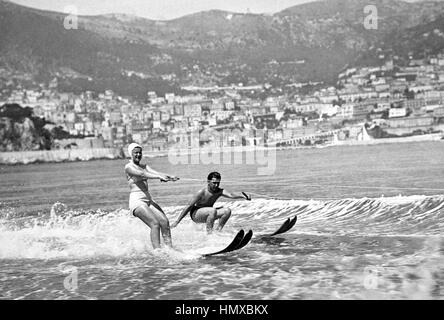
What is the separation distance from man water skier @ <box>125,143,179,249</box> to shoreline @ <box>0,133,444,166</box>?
5465 cm

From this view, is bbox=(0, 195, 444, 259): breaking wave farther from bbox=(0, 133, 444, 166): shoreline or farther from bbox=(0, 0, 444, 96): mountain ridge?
bbox=(0, 133, 444, 166): shoreline

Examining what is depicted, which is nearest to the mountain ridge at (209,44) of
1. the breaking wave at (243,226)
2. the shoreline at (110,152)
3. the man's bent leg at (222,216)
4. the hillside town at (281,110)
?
the hillside town at (281,110)

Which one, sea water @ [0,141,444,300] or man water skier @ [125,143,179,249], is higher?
man water skier @ [125,143,179,249]

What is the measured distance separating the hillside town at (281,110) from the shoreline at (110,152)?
36.0 inches

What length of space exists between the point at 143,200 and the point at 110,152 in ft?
241

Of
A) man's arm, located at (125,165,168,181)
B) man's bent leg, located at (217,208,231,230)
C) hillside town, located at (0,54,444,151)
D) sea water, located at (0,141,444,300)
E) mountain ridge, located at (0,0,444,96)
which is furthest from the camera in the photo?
hillside town, located at (0,54,444,151)

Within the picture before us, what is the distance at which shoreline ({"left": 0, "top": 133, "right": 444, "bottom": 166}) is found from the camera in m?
66.5

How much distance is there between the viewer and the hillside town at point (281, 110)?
6247 cm

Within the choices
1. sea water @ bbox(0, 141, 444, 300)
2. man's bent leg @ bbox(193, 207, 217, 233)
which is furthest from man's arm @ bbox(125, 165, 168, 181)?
man's bent leg @ bbox(193, 207, 217, 233)

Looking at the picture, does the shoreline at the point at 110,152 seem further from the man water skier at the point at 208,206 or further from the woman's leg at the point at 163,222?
the woman's leg at the point at 163,222

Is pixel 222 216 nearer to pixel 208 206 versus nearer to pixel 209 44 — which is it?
pixel 208 206

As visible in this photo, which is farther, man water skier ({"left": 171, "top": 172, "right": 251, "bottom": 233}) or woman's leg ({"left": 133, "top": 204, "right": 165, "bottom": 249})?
man water skier ({"left": 171, "top": 172, "right": 251, "bottom": 233})

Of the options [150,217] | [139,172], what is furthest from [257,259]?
[139,172]
